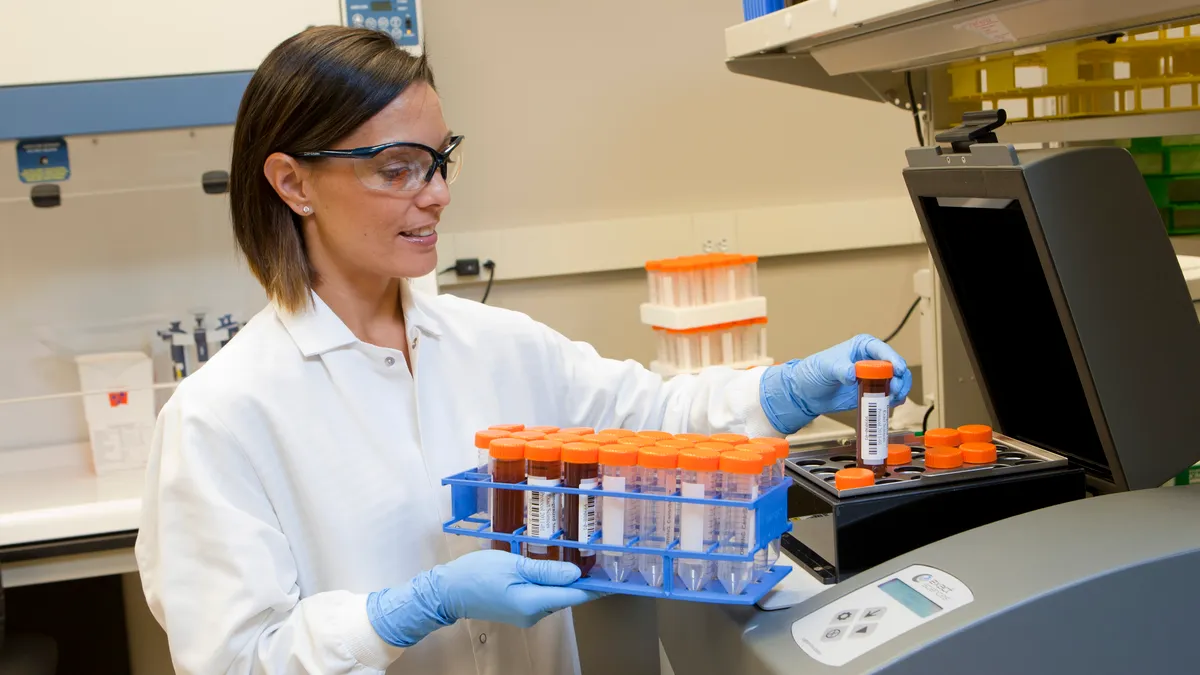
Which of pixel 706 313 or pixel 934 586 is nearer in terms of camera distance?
pixel 934 586

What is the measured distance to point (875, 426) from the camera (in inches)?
41.5

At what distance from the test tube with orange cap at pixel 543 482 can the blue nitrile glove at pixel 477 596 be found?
32mm

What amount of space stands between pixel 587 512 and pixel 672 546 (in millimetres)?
88

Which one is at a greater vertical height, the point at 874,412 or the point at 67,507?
the point at 874,412

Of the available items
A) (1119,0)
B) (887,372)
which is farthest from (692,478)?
(1119,0)

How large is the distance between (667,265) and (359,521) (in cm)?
119

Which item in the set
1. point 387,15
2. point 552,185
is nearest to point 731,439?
point 387,15

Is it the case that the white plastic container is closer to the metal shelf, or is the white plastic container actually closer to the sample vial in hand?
the sample vial in hand

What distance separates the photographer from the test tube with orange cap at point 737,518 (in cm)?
90

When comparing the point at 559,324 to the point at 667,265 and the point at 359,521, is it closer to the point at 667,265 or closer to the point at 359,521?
the point at 667,265

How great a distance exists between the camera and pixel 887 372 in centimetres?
104

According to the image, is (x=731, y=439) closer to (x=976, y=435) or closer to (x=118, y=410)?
(x=976, y=435)

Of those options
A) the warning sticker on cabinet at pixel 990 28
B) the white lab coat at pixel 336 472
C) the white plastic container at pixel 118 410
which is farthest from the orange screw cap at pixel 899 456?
the white plastic container at pixel 118 410

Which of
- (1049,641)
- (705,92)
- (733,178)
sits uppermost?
(705,92)
